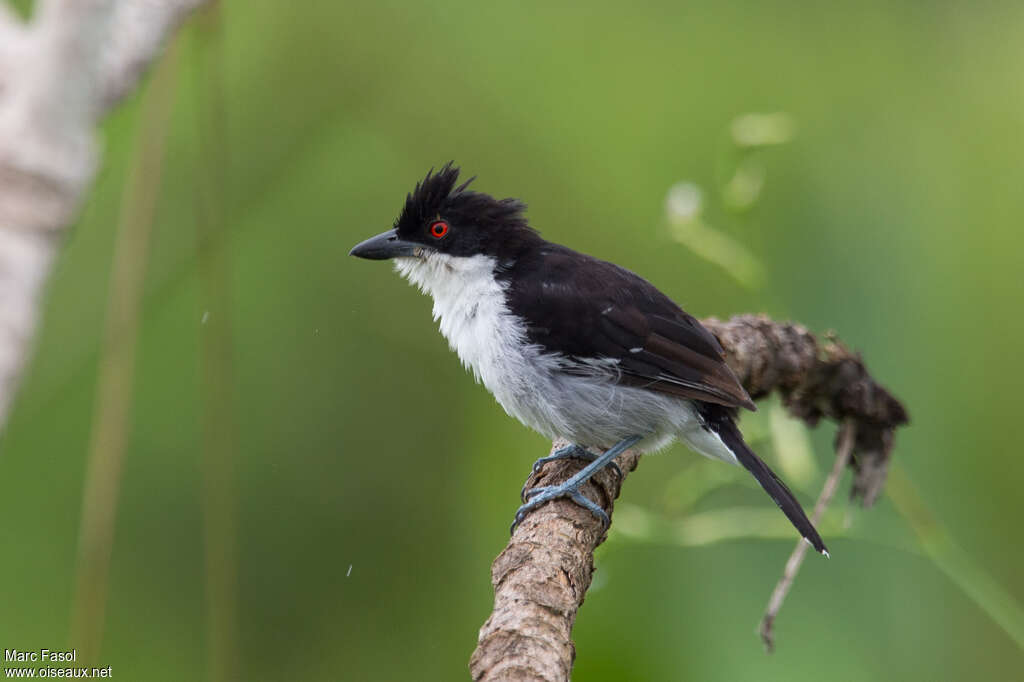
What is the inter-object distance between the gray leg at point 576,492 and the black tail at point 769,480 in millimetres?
292

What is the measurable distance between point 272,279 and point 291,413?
1.85ft

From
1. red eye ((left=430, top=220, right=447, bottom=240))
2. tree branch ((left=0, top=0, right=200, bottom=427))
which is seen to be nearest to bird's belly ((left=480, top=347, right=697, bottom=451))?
red eye ((left=430, top=220, right=447, bottom=240))

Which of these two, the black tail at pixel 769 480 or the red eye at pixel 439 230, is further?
the red eye at pixel 439 230

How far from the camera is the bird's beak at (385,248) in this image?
3801 millimetres

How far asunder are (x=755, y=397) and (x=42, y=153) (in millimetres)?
3041

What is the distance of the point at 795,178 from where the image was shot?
4.70m

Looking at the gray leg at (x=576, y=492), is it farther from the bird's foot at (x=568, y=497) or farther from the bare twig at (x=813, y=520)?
the bare twig at (x=813, y=520)

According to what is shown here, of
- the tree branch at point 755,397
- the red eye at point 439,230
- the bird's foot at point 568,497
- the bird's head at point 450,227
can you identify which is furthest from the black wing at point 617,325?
the bird's foot at point 568,497

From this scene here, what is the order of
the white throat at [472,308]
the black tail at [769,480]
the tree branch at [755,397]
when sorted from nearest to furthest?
1. the tree branch at [755,397]
2. the black tail at [769,480]
3. the white throat at [472,308]

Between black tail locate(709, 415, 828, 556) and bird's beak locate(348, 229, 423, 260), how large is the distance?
4.03 ft

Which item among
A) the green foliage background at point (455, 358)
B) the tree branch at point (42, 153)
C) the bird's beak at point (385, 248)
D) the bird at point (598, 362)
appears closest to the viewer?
the tree branch at point (42, 153)

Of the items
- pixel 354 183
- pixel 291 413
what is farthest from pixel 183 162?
pixel 291 413

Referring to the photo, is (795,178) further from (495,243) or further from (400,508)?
(400,508)

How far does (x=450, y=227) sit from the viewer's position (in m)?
3.83
